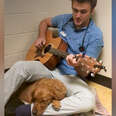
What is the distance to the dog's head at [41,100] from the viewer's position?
3.98 feet

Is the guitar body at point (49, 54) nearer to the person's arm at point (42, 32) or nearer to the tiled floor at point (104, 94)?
the person's arm at point (42, 32)

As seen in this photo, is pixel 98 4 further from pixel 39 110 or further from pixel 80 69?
pixel 39 110

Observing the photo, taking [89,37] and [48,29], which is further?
→ [48,29]

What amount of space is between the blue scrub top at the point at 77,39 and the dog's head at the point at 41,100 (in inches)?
12.1

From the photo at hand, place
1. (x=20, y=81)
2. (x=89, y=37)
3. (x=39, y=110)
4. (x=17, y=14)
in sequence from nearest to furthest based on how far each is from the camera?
(x=39, y=110) < (x=20, y=81) < (x=89, y=37) < (x=17, y=14)

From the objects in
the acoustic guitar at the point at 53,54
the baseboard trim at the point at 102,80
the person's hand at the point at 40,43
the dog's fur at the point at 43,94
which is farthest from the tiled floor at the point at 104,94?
the person's hand at the point at 40,43

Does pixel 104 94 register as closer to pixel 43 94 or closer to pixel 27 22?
pixel 43 94

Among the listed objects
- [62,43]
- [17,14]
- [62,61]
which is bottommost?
[62,61]

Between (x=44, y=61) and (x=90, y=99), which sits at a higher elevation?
(x=44, y=61)

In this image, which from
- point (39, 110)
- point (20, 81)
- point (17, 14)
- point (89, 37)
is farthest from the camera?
point (17, 14)

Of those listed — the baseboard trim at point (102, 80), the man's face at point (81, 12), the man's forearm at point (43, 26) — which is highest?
the man's face at point (81, 12)

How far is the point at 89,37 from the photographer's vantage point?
4.93 ft

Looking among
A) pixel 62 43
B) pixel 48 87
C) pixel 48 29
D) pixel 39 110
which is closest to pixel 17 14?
pixel 48 29

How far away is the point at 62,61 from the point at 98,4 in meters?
0.51
